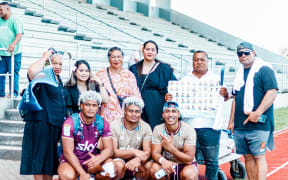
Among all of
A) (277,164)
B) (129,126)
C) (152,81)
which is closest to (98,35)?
(277,164)

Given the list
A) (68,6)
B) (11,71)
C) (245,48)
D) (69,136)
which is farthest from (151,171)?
(68,6)

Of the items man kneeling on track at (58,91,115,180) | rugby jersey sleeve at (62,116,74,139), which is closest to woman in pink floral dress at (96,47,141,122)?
man kneeling on track at (58,91,115,180)

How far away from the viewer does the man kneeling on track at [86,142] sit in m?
3.94

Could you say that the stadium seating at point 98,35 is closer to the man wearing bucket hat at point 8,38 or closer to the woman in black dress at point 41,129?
the man wearing bucket hat at point 8,38

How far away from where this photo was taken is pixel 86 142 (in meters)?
4.05

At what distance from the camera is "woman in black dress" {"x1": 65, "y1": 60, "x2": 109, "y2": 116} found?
13.8ft

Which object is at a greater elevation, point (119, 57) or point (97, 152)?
point (119, 57)

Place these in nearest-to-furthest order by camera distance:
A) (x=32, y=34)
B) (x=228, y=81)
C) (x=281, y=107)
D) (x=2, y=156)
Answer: (x=2, y=156), (x=32, y=34), (x=228, y=81), (x=281, y=107)

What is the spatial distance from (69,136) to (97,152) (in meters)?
0.40

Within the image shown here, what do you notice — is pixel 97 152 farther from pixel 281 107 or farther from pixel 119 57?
pixel 281 107

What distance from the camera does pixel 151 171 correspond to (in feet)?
13.8

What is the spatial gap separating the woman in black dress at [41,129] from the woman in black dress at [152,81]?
3.48 ft

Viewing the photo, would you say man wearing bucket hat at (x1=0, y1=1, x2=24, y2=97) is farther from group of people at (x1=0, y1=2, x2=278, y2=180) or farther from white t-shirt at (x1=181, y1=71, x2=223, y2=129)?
white t-shirt at (x1=181, y1=71, x2=223, y2=129)

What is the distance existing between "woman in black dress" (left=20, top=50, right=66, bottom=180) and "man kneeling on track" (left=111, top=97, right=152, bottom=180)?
666 millimetres
